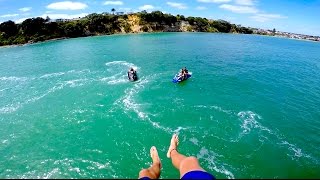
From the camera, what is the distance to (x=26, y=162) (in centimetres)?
2559

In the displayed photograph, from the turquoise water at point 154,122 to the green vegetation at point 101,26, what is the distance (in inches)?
3318

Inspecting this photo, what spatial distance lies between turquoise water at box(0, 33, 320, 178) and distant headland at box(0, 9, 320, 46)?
84.3 metres

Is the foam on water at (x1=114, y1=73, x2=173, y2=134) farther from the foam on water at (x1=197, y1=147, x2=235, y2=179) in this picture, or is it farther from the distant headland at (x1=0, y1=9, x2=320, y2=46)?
the distant headland at (x1=0, y1=9, x2=320, y2=46)

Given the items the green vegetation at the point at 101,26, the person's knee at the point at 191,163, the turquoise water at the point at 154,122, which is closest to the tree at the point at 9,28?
the green vegetation at the point at 101,26

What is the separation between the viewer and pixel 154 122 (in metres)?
32.3

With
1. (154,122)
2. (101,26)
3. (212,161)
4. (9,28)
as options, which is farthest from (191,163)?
(101,26)

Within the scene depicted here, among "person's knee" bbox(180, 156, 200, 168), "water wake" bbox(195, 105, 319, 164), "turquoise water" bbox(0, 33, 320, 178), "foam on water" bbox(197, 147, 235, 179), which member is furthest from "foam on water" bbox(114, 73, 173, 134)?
"person's knee" bbox(180, 156, 200, 168)

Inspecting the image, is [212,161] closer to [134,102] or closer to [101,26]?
[134,102]

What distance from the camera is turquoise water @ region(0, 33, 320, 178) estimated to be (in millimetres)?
24953

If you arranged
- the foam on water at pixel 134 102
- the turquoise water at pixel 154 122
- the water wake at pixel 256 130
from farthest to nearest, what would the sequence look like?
the foam on water at pixel 134 102 → the water wake at pixel 256 130 → the turquoise water at pixel 154 122

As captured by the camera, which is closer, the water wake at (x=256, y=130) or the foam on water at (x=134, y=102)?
the water wake at (x=256, y=130)

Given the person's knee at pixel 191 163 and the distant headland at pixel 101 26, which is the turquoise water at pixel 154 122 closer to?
the person's knee at pixel 191 163

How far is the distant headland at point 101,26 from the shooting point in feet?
428

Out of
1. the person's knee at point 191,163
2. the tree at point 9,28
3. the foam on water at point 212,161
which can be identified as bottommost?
the foam on water at point 212,161
